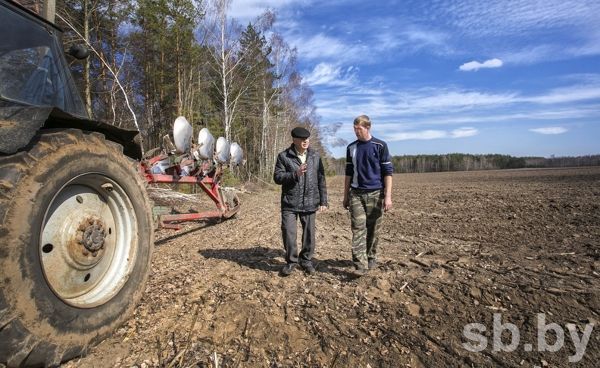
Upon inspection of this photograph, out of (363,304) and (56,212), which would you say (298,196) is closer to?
(363,304)

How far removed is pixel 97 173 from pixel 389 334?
242 cm

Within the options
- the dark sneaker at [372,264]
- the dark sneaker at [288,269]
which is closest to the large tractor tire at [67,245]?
the dark sneaker at [288,269]

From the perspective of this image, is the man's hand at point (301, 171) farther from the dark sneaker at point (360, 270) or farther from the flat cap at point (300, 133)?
the dark sneaker at point (360, 270)

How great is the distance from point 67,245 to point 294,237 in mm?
2659

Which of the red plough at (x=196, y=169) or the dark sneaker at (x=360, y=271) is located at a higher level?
the red plough at (x=196, y=169)

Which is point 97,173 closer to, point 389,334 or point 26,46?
point 26,46

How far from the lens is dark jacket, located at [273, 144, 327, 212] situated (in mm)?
4730

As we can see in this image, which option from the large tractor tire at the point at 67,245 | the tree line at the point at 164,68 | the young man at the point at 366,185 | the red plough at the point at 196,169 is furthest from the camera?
the tree line at the point at 164,68

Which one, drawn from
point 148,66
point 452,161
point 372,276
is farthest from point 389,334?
point 452,161

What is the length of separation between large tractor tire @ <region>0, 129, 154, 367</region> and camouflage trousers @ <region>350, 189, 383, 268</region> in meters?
2.40

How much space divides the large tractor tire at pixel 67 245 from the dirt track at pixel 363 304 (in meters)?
0.33

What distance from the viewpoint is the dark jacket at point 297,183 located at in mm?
4730

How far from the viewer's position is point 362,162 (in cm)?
466

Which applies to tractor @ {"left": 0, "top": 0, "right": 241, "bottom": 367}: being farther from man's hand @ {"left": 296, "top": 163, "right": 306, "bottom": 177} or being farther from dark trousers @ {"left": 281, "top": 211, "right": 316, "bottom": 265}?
dark trousers @ {"left": 281, "top": 211, "right": 316, "bottom": 265}
